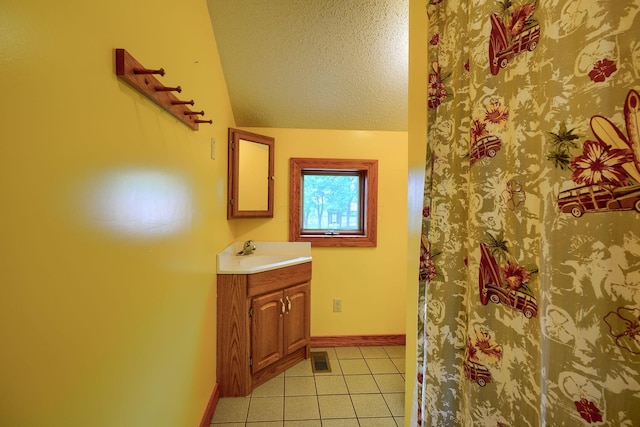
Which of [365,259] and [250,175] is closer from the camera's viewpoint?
[250,175]

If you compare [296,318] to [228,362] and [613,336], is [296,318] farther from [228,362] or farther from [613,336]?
[613,336]

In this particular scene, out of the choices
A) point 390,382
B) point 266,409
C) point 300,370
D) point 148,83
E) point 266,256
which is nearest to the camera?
point 148,83

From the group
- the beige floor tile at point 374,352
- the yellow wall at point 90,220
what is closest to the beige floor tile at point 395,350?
the beige floor tile at point 374,352

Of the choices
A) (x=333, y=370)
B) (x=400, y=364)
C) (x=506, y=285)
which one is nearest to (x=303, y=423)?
(x=333, y=370)

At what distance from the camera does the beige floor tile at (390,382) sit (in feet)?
6.22

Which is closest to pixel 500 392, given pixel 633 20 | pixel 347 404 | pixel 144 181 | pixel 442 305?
pixel 442 305

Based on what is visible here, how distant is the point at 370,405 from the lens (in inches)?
68.6

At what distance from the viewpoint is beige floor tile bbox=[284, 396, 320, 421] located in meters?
1.63

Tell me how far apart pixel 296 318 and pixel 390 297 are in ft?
3.12

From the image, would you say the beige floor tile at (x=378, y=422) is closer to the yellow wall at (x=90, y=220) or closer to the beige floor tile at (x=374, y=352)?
the beige floor tile at (x=374, y=352)

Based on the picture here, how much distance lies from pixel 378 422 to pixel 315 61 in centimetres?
233

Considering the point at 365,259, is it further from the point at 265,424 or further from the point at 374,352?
the point at 265,424

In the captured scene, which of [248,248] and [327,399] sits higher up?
[248,248]

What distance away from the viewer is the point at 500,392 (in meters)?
0.64
